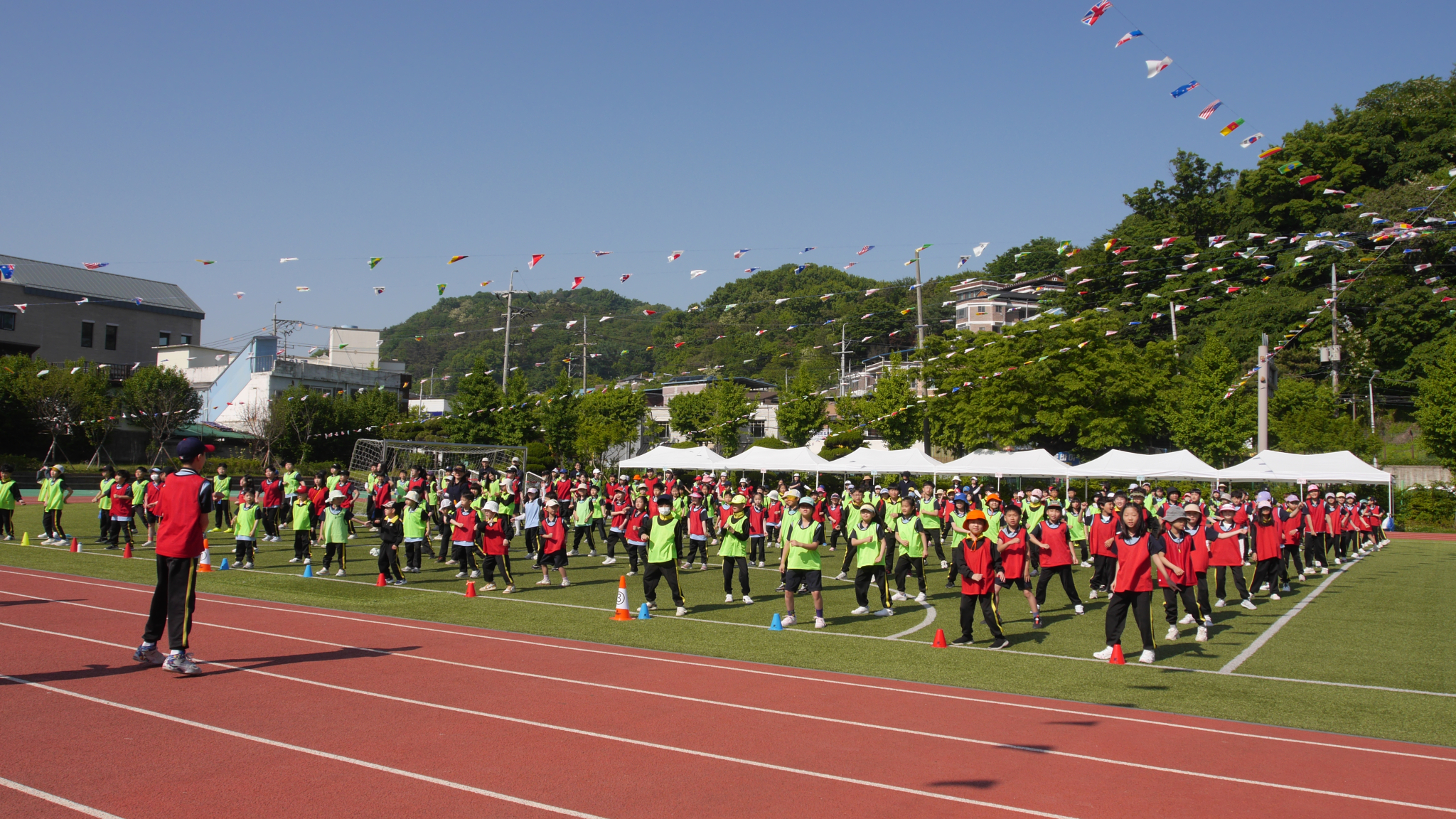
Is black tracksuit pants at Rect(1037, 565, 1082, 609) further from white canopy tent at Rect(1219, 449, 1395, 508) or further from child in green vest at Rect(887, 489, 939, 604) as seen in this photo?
white canopy tent at Rect(1219, 449, 1395, 508)

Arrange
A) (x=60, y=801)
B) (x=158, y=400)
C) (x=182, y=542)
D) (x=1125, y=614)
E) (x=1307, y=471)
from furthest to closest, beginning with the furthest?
1. (x=158, y=400)
2. (x=1307, y=471)
3. (x=1125, y=614)
4. (x=182, y=542)
5. (x=60, y=801)

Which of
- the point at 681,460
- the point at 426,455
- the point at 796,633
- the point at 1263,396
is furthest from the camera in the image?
the point at 426,455

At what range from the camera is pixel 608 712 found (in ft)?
25.0

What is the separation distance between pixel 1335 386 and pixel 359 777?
5298 cm

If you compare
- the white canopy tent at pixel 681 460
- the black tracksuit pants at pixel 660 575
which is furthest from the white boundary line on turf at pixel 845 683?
the white canopy tent at pixel 681 460

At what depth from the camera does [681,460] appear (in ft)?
111

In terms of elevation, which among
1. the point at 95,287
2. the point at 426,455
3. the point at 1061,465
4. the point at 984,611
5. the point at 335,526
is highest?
the point at 95,287

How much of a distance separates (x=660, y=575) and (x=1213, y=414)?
41848 mm

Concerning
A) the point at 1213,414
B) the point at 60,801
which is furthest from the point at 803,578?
the point at 1213,414

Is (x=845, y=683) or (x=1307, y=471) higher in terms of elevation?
(x=1307, y=471)

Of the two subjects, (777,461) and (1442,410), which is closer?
(777,461)

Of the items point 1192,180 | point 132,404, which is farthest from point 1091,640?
point 1192,180

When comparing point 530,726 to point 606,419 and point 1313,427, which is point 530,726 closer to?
point 1313,427

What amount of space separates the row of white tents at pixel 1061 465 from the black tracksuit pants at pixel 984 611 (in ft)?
56.9
